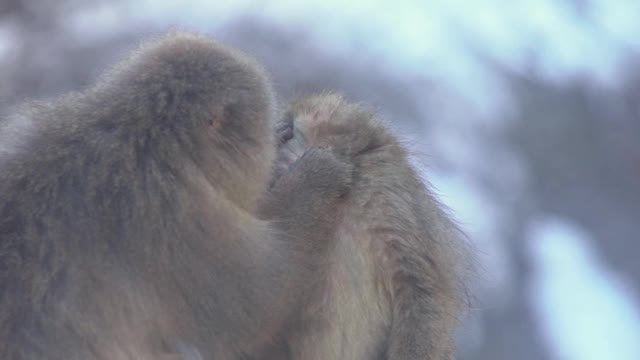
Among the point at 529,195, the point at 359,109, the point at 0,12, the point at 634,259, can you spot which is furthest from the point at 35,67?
the point at 359,109

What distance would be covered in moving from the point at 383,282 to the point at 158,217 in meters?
0.69

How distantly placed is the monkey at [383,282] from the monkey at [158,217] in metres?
0.06

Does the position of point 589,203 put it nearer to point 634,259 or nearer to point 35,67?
point 634,259

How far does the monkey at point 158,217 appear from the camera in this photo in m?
3.97

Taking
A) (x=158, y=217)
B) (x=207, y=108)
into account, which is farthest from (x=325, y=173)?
(x=158, y=217)

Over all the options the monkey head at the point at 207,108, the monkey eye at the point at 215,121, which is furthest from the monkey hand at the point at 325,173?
the monkey eye at the point at 215,121

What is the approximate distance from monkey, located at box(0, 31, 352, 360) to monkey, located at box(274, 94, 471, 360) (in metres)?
0.06

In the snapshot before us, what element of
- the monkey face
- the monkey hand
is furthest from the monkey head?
the monkey face

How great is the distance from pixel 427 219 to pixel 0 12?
6.48 metres

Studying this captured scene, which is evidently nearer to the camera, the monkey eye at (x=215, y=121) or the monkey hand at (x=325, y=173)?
the monkey eye at (x=215, y=121)

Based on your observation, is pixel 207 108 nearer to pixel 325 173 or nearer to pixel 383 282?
pixel 325 173

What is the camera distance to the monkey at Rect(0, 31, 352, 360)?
3975 millimetres

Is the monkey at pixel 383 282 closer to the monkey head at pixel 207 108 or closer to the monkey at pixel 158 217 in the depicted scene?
the monkey at pixel 158 217

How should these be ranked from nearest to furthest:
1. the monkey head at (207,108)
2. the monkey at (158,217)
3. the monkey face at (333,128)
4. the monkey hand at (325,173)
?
the monkey at (158,217)
the monkey head at (207,108)
the monkey hand at (325,173)
the monkey face at (333,128)
